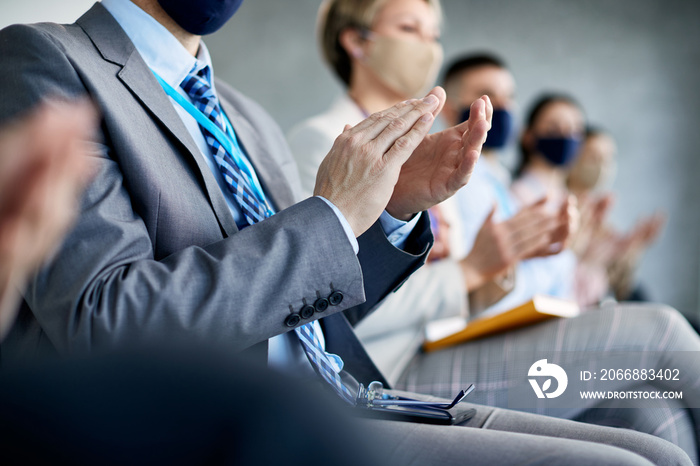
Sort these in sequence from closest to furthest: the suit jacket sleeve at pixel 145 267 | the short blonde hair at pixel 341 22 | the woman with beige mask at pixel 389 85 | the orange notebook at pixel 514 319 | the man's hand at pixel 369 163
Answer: the suit jacket sleeve at pixel 145 267 < the man's hand at pixel 369 163 < the orange notebook at pixel 514 319 < the woman with beige mask at pixel 389 85 < the short blonde hair at pixel 341 22

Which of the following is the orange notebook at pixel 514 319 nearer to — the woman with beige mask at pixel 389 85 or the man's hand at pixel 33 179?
the woman with beige mask at pixel 389 85

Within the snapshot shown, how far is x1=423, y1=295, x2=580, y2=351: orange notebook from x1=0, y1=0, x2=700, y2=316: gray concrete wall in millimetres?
3491

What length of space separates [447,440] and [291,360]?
292 millimetres

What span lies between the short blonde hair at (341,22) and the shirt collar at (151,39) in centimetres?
98

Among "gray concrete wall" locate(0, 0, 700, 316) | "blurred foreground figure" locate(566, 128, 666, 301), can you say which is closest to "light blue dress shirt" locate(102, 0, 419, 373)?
"blurred foreground figure" locate(566, 128, 666, 301)

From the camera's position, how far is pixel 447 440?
2.44 ft

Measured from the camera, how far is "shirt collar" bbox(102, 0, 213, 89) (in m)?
0.99

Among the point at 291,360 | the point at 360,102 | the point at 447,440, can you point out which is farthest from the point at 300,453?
the point at 360,102

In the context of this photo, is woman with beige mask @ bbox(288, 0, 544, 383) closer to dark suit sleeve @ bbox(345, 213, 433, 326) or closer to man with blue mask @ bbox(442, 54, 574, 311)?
man with blue mask @ bbox(442, 54, 574, 311)

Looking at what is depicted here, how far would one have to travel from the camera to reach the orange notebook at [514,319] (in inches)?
54.4

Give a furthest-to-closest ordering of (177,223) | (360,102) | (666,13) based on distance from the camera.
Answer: (666,13), (360,102), (177,223)

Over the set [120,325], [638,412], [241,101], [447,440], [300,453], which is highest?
[241,101]

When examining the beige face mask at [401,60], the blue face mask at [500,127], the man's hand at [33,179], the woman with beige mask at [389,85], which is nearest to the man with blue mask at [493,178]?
the blue face mask at [500,127]

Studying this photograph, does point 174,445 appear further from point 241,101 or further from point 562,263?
point 562,263
